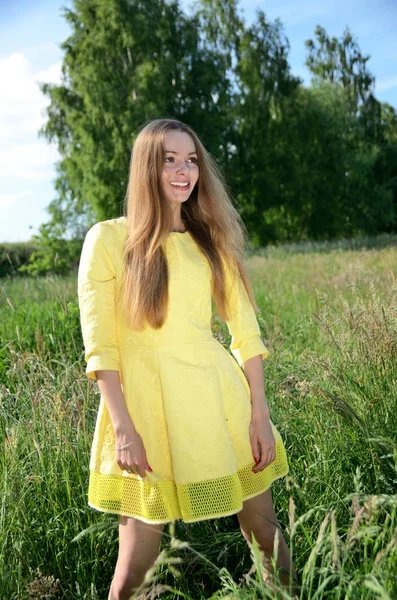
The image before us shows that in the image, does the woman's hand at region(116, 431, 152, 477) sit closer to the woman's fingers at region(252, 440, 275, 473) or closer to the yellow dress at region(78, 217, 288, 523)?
the yellow dress at region(78, 217, 288, 523)

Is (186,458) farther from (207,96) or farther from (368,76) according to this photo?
(368,76)

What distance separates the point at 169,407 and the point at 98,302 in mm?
382

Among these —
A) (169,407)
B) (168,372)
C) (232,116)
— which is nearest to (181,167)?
(168,372)

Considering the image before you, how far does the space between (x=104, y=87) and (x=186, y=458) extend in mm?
24181

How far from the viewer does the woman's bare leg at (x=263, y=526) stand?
2135 mm

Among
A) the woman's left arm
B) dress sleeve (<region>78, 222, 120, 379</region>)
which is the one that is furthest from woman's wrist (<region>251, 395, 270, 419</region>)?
dress sleeve (<region>78, 222, 120, 379</region>)

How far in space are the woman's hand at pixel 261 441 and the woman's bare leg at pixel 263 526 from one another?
0.11 m

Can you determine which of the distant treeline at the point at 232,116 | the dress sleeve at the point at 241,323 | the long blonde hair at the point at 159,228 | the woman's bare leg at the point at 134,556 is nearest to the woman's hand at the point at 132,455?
the woman's bare leg at the point at 134,556

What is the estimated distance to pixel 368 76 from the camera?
108 ft

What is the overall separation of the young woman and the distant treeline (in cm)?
1651

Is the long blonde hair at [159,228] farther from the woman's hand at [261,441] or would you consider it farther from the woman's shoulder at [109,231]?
the woman's hand at [261,441]

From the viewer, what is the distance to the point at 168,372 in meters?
2.07

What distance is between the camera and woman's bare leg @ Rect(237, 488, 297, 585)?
213 cm

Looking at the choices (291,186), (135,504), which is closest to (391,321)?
(135,504)
